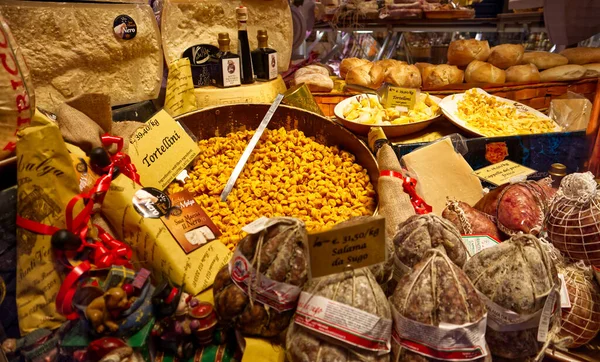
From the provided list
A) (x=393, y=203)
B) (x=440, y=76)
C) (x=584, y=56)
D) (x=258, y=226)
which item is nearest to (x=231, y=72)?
(x=393, y=203)

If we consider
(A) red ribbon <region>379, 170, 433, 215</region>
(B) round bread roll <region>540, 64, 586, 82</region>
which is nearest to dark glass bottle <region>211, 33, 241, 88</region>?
(A) red ribbon <region>379, 170, 433, 215</region>

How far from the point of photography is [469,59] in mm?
2508

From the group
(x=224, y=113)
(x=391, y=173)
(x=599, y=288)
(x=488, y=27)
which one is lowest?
(x=599, y=288)

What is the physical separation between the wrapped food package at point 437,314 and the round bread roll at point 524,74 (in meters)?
1.97

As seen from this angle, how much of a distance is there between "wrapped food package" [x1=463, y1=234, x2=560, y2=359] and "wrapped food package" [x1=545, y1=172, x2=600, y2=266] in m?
0.32

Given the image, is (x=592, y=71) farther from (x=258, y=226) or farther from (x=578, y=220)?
(x=258, y=226)

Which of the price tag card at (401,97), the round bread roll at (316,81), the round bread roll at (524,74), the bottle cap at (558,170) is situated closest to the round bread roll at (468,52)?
the round bread roll at (524,74)

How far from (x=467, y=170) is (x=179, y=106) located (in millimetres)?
1270

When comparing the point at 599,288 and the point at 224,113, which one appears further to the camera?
the point at 224,113

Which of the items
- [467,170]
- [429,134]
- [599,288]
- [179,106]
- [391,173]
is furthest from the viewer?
[429,134]

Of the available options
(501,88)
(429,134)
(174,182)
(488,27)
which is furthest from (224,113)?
(488,27)

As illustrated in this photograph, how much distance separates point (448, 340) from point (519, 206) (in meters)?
0.74

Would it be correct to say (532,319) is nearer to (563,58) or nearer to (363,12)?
(563,58)

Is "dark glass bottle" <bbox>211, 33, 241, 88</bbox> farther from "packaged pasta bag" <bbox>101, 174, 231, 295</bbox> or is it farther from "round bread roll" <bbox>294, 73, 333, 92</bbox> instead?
"packaged pasta bag" <bbox>101, 174, 231, 295</bbox>
